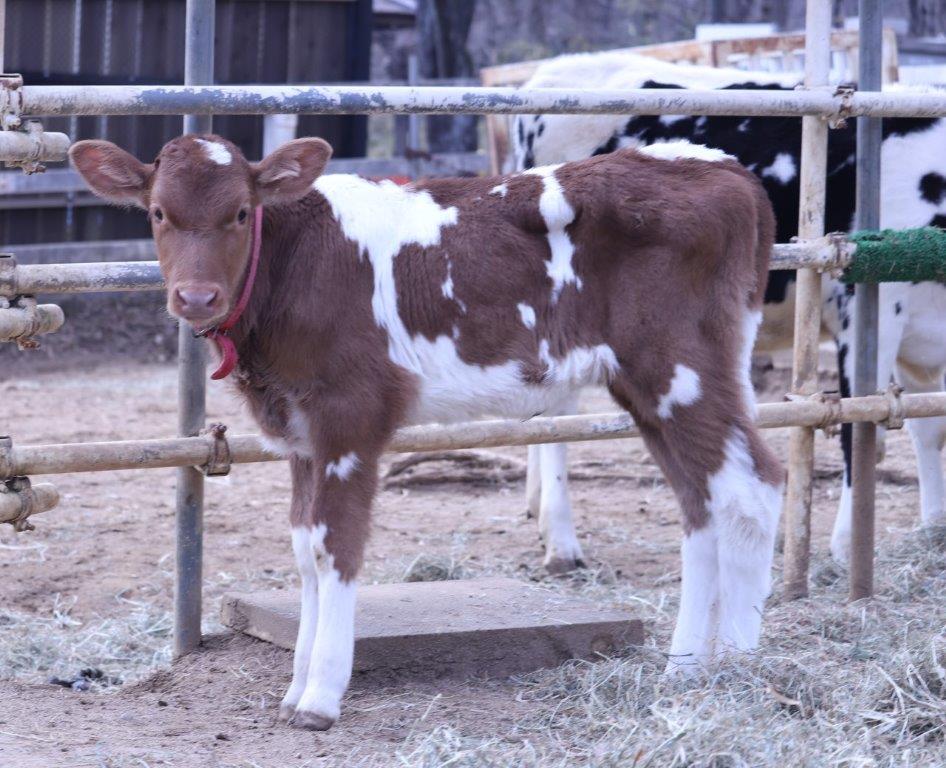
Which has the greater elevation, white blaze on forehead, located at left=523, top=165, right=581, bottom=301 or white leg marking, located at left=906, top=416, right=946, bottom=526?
white blaze on forehead, located at left=523, top=165, right=581, bottom=301

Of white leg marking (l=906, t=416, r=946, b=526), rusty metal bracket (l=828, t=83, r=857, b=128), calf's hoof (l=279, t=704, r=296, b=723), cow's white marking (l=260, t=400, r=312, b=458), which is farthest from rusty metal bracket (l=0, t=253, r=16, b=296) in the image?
white leg marking (l=906, t=416, r=946, b=526)

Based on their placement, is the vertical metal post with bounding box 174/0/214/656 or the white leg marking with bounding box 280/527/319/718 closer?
the white leg marking with bounding box 280/527/319/718

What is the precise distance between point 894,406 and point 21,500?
3.02 meters

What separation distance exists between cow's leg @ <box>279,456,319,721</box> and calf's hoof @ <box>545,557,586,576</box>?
2.22 meters

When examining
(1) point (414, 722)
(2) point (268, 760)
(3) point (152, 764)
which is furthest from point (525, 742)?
(3) point (152, 764)

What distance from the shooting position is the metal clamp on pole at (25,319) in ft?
12.9


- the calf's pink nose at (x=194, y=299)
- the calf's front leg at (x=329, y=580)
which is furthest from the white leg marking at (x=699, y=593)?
the calf's pink nose at (x=194, y=299)

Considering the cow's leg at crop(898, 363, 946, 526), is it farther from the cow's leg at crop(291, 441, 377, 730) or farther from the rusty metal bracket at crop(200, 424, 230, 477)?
the rusty metal bracket at crop(200, 424, 230, 477)

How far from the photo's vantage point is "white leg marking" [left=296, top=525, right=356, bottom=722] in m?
3.79

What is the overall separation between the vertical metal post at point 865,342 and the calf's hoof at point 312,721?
2261mm

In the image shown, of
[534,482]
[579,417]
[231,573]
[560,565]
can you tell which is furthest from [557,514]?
[579,417]

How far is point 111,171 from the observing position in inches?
152

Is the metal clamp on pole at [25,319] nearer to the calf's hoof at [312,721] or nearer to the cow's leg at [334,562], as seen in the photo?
the cow's leg at [334,562]

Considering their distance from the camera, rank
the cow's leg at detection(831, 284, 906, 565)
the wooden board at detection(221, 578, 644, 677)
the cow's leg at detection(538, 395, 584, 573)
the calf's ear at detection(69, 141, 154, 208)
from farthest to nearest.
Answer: the cow's leg at detection(538, 395, 584, 573) < the cow's leg at detection(831, 284, 906, 565) < the wooden board at detection(221, 578, 644, 677) < the calf's ear at detection(69, 141, 154, 208)
